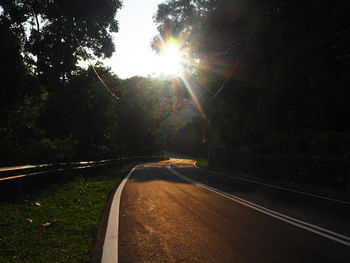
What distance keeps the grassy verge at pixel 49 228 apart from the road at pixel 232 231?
23.5 inches

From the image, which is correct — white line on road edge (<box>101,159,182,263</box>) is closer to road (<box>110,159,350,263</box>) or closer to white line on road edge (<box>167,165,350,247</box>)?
road (<box>110,159,350,263</box>)

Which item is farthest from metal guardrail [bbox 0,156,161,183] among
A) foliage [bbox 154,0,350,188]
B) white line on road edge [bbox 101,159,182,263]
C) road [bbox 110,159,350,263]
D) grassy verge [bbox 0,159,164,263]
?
foliage [bbox 154,0,350,188]

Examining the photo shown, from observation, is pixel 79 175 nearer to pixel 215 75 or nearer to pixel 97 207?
pixel 97 207

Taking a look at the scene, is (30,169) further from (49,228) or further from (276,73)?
(276,73)

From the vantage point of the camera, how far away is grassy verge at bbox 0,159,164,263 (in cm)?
390

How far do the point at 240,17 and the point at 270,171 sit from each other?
14452 mm

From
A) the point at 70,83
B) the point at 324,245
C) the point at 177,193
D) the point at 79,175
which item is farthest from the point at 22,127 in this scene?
the point at 324,245

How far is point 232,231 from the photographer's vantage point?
5.16m

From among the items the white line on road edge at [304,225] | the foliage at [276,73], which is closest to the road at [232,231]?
the white line on road edge at [304,225]

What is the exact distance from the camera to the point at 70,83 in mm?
23828

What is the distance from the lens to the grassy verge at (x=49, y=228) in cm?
390

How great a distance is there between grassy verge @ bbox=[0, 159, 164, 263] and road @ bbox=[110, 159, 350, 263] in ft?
1.96

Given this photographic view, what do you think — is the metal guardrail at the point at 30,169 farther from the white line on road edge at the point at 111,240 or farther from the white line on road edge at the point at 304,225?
the white line on road edge at the point at 304,225

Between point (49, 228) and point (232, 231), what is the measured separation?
321 cm
